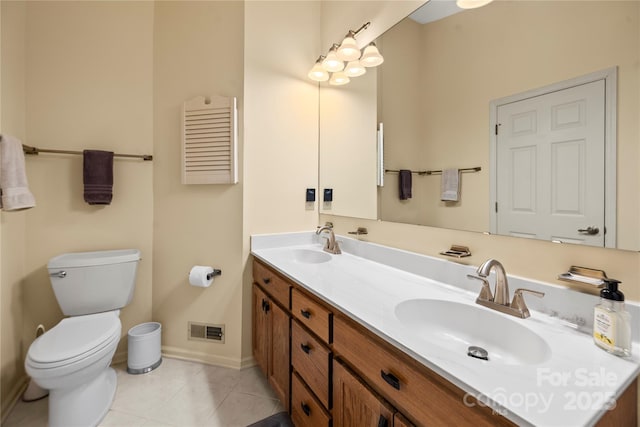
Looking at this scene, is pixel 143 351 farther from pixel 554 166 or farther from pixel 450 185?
pixel 554 166

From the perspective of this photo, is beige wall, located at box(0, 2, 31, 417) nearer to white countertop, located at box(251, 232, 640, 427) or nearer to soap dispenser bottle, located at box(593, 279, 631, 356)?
white countertop, located at box(251, 232, 640, 427)

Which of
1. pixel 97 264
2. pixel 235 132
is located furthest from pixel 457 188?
pixel 97 264

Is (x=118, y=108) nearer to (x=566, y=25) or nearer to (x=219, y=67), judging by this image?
(x=219, y=67)

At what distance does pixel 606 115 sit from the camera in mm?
787

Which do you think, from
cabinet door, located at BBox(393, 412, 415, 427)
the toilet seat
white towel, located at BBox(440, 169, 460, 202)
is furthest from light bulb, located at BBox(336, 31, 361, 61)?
→ the toilet seat

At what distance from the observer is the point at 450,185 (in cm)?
122

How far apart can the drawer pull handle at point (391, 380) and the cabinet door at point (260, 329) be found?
93 cm

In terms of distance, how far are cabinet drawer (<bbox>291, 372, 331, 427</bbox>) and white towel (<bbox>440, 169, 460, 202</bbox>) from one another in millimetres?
1002

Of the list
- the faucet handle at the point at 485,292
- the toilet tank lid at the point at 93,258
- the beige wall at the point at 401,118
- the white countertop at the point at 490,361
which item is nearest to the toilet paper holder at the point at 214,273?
the toilet tank lid at the point at 93,258

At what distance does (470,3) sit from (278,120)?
1.23 m

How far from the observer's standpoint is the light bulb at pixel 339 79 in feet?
6.16

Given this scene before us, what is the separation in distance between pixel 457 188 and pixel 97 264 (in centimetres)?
204

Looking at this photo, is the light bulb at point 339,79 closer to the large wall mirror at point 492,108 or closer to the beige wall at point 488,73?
the large wall mirror at point 492,108

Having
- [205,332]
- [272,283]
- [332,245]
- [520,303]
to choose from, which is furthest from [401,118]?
[205,332]
